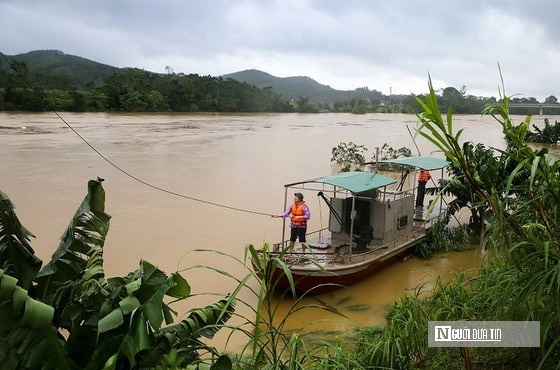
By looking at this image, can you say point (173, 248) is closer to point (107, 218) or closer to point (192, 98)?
point (107, 218)

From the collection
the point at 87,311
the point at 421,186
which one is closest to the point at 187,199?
the point at 421,186

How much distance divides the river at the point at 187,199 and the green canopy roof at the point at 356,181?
1532mm

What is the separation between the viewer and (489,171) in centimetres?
279

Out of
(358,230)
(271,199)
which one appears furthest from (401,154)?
(358,230)

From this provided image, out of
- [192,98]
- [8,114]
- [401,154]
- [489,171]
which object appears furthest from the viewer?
[192,98]

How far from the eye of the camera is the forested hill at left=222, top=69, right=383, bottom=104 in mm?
136000

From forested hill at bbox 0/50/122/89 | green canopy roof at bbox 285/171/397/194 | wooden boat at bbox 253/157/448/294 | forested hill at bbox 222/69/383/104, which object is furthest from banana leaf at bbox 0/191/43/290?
forested hill at bbox 222/69/383/104

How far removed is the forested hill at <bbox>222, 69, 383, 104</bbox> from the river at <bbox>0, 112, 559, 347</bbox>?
10590cm

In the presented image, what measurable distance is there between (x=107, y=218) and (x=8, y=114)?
135 feet

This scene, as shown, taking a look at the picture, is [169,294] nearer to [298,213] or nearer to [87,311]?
[87,311]

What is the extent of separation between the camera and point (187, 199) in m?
13.6

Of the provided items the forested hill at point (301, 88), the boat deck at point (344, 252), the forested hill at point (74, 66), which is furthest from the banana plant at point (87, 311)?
the forested hill at point (301, 88)

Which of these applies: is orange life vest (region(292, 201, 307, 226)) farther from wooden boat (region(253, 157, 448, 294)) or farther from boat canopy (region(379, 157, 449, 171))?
boat canopy (region(379, 157, 449, 171))

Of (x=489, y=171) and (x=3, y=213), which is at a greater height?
(x=489, y=171)
